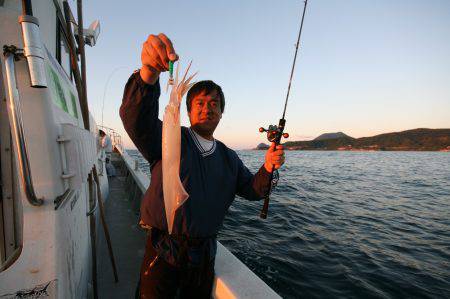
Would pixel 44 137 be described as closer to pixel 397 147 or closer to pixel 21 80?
pixel 21 80

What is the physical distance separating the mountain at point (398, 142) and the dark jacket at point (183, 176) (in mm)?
105416

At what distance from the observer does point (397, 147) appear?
11181 cm

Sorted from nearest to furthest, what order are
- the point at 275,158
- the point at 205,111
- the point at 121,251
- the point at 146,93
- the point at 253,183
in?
the point at 146,93, the point at 205,111, the point at 275,158, the point at 253,183, the point at 121,251

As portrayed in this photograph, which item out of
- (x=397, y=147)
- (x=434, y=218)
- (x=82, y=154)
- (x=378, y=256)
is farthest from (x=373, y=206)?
(x=397, y=147)

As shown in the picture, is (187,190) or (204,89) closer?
(187,190)

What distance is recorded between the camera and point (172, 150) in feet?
5.96

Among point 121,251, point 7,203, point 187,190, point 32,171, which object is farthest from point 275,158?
point 121,251

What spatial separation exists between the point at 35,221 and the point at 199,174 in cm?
113

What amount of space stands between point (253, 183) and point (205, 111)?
914mm

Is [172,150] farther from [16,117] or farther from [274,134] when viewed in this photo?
[274,134]

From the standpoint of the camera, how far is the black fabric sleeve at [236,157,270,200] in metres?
2.52

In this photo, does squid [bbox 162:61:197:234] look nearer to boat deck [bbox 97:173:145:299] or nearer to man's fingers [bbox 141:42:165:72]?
man's fingers [bbox 141:42:165:72]

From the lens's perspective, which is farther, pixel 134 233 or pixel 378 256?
pixel 378 256

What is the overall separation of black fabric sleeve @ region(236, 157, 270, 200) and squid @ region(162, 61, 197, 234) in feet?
2.85
